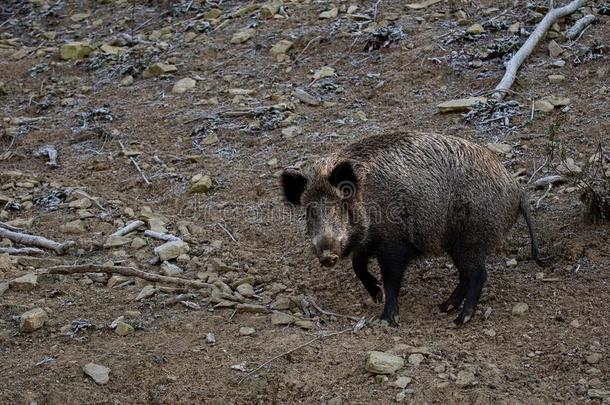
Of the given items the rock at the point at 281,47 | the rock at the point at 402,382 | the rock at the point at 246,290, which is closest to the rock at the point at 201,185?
the rock at the point at 246,290

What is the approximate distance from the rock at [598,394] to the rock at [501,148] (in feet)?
11.5

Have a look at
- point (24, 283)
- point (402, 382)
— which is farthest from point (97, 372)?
point (402, 382)

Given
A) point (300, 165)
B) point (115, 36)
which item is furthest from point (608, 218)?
point (115, 36)

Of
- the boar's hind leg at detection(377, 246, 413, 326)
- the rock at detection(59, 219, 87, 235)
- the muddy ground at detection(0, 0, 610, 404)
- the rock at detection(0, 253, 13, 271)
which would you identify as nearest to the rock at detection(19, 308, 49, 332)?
the muddy ground at detection(0, 0, 610, 404)

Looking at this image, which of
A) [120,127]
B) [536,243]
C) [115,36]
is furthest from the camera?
[115,36]

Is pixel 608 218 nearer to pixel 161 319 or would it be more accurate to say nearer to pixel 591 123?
pixel 591 123

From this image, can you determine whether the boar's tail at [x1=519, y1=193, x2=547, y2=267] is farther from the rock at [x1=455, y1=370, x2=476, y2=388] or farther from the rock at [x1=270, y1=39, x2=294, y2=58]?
the rock at [x1=270, y1=39, x2=294, y2=58]

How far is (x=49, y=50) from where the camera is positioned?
12.6 m

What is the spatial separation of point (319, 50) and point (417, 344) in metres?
5.98

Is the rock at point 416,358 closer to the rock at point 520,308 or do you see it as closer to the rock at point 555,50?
the rock at point 520,308

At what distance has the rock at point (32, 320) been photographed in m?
5.81

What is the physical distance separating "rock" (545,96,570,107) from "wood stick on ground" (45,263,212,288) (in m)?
4.24

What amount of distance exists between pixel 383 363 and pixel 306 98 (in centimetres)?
511

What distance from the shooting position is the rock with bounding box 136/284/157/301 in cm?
630
